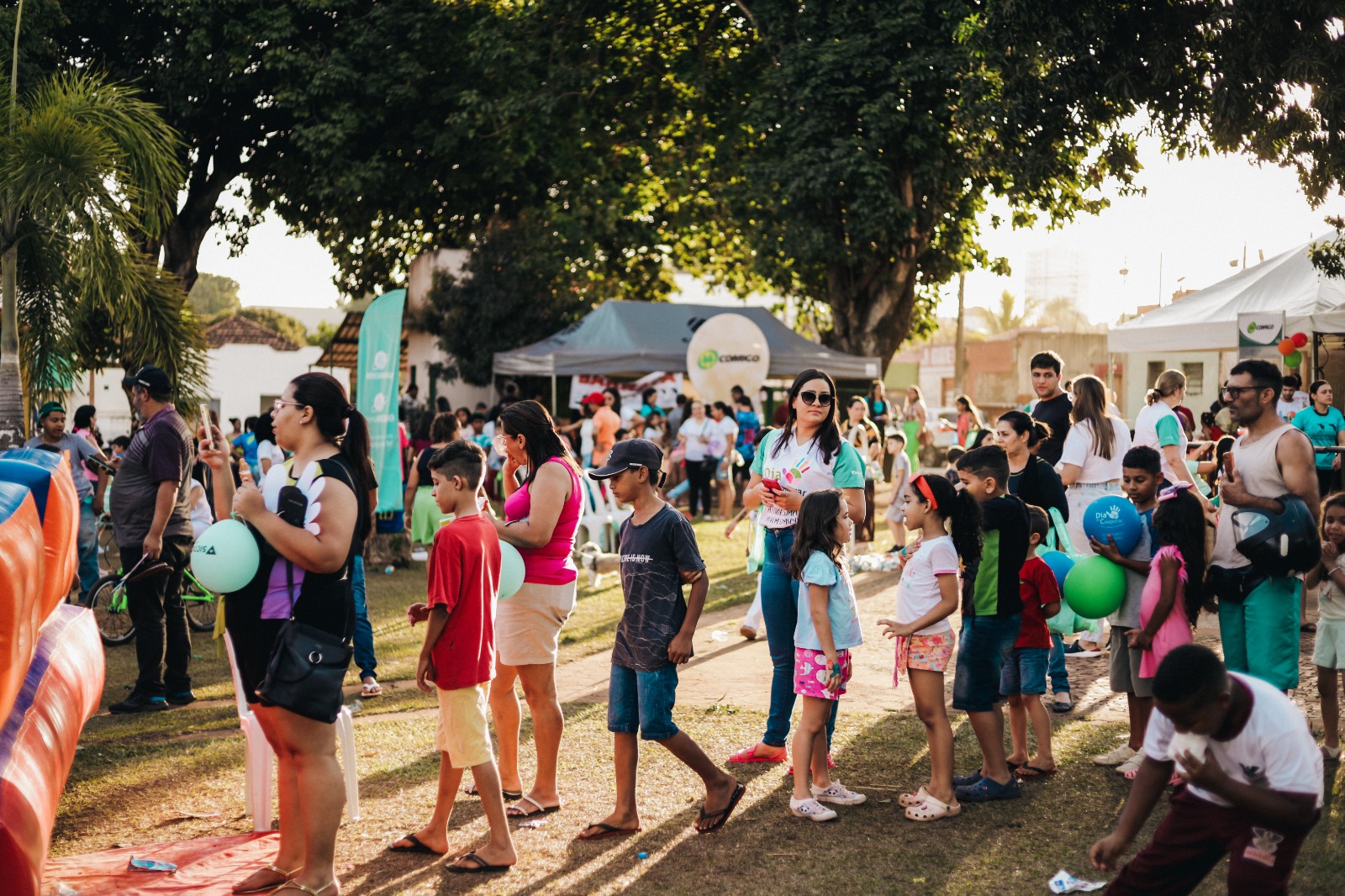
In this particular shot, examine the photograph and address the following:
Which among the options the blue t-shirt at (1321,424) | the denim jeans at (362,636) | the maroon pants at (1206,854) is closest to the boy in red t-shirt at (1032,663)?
the maroon pants at (1206,854)

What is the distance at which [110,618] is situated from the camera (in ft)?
30.1

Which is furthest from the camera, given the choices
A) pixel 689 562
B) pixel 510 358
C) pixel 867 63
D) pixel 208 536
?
pixel 510 358

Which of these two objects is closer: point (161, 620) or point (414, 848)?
point (414, 848)

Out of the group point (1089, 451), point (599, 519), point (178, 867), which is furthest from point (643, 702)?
point (599, 519)

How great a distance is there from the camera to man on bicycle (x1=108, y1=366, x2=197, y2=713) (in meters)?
7.10

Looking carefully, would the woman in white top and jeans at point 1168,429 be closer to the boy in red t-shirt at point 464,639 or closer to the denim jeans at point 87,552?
the boy in red t-shirt at point 464,639

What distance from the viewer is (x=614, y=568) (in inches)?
459

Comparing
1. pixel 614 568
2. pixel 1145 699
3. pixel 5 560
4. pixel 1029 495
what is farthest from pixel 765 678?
pixel 5 560

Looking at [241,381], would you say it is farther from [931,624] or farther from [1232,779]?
[1232,779]

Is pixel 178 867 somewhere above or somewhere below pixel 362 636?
below

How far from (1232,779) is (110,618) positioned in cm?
831

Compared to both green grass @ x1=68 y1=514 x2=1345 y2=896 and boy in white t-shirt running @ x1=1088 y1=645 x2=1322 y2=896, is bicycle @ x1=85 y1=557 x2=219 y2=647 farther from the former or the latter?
boy in white t-shirt running @ x1=1088 y1=645 x2=1322 y2=896

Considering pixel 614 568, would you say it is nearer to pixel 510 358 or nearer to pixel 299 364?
pixel 510 358

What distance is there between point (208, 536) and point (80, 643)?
4.36ft
